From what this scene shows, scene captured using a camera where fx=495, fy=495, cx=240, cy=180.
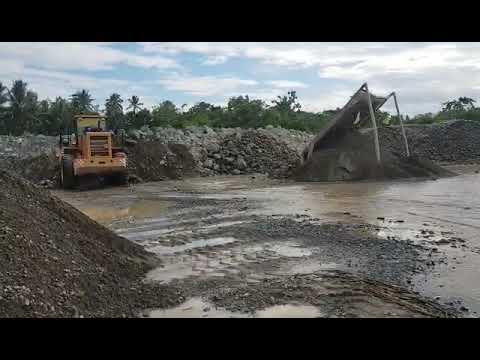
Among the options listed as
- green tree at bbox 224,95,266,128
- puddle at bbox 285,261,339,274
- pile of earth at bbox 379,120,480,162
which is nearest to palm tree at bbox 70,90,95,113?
green tree at bbox 224,95,266,128

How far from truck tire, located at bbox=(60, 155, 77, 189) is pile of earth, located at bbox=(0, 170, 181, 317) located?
9.57 m

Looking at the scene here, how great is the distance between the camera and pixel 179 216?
8961 mm

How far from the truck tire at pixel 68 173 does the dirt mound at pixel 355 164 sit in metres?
6.89

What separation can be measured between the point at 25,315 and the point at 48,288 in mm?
453

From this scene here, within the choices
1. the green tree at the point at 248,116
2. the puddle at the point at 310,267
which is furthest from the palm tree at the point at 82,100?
the puddle at the point at 310,267

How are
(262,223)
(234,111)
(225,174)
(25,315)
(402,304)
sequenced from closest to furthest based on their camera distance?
(25,315)
(402,304)
(262,223)
(225,174)
(234,111)

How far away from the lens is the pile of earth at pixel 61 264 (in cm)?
352

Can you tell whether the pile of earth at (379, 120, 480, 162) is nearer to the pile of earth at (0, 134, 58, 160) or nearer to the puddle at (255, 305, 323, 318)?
the pile of earth at (0, 134, 58, 160)
